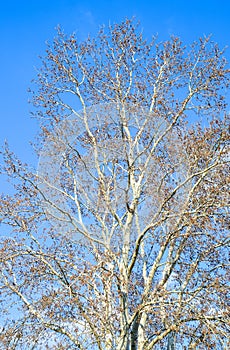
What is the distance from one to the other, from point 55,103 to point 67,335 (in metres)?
6.30

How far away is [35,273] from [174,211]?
3498mm

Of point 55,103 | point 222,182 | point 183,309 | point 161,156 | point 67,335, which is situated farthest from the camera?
point 55,103

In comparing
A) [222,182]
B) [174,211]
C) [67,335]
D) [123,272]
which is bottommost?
[67,335]

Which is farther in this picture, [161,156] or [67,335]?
[161,156]

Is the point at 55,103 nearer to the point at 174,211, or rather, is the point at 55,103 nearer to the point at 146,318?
the point at 174,211

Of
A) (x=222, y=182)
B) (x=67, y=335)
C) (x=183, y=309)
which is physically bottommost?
(x=67, y=335)

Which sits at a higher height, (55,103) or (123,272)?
(55,103)

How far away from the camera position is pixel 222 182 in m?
12.0

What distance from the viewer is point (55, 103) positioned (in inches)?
557

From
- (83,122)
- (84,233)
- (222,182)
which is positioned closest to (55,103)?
(83,122)

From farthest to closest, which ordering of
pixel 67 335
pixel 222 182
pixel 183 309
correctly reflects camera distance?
1. pixel 222 182
2. pixel 67 335
3. pixel 183 309

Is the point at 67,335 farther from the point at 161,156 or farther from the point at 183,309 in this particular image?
the point at 161,156

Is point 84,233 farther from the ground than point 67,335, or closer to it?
farther from the ground

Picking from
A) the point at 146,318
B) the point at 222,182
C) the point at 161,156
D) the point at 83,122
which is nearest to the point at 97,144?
the point at 83,122
